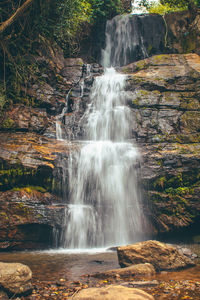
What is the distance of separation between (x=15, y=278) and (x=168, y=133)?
24.9 ft

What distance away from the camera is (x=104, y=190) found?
26.9 feet

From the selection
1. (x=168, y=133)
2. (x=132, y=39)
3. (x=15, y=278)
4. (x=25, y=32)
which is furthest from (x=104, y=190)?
(x=132, y=39)

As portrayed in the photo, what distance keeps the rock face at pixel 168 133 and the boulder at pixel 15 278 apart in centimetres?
512

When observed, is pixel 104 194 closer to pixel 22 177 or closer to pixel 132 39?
pixel 22 177

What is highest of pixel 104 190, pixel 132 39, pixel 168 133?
pixel 132 39

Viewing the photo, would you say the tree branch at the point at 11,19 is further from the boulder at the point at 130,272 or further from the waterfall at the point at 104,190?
the boulder at the point at 130,272

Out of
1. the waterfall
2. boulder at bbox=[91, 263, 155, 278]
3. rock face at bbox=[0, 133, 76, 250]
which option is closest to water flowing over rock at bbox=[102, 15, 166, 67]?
the waterfall

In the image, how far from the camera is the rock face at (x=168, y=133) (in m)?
7.88

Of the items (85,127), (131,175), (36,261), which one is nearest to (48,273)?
(36,261)

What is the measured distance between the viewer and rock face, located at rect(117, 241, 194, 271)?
15.9ft

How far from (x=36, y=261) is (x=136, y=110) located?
7.17 m

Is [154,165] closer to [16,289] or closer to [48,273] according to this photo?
[48,273]

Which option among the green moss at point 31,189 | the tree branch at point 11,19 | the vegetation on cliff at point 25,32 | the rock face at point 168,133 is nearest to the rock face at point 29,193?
the green moss at point 31,189

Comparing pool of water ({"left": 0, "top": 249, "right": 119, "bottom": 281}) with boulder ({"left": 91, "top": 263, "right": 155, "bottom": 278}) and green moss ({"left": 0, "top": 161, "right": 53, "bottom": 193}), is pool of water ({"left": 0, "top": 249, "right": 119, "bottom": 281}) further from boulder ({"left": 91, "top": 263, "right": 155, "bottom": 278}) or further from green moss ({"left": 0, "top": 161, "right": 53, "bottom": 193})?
green moss ({"left": 0, "top": 161, "right": 53, "bottom": 193})
